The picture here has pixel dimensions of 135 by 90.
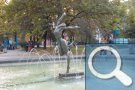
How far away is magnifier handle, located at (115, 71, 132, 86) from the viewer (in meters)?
4.01

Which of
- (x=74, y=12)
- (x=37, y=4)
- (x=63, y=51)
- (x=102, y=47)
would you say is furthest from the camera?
(x=74, y=12)

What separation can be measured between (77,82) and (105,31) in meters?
22.6

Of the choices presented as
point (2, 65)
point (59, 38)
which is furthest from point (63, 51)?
point (2, 65)

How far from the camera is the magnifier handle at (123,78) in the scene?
13.2 feet

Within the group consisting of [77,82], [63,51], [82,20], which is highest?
[82,20]

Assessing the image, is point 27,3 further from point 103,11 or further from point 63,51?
point 63,51

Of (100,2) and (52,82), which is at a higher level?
(100,2)

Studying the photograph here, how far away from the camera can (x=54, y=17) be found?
29.8 meters

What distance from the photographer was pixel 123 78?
4070 millimetres

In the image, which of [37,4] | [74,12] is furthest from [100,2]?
[37,4]

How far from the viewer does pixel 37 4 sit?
28734 millimetres

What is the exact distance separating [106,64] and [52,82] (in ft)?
19.9

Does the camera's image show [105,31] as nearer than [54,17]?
No

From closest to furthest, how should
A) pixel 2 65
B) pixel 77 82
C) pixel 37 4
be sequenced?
pixel 77 82 < pixel 2 65 < pixel 37 4
